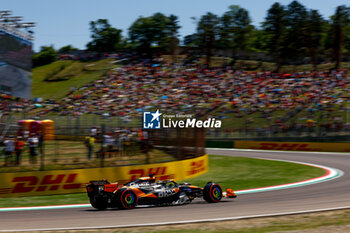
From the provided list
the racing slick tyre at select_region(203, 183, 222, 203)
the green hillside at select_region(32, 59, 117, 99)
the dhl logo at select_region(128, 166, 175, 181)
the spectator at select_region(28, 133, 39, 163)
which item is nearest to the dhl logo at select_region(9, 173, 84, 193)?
the spectator at select_region(28, 133, 39, 163)

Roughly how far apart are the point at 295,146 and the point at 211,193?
23981 mm

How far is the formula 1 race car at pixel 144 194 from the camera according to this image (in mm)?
11547

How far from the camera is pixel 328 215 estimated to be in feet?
33.8

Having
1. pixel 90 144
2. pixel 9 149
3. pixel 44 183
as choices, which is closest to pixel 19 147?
pixel 9 149

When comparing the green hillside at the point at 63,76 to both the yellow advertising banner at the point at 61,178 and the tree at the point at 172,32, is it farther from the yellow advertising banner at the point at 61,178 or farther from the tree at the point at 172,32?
the yellow advertising banner at the point at 61,178

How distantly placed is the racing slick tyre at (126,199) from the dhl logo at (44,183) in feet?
13.5

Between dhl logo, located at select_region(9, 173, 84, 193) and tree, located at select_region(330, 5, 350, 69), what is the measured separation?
4171 centimetres

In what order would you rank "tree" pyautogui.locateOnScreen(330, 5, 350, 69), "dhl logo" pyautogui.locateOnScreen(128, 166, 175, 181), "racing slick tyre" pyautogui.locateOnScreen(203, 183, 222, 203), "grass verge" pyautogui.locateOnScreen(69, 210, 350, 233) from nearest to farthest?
"grass verge" pyautogui.locateOnScreen(69, 210, 350, 233), "racing slick tyre" pyautogui.locateOnScreen(203, 183, 222, 203), "dhl logo" pyautogui.locateOnScreen(128, 166, 175, 181), "tree" pyautogui.locateOnScreen(330, 5, 350, 69)

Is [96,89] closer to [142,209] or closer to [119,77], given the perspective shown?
[119,77]

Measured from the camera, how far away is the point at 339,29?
55.5 metres

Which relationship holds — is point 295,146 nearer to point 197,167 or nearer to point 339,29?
point 197,167

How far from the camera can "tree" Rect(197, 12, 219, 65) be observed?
58.2m

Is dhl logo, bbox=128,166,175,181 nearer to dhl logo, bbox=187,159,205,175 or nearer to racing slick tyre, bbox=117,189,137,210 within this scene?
dhl logo, bbox=187,159,205,175

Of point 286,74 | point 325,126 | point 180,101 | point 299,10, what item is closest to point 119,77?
point 180,101
